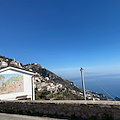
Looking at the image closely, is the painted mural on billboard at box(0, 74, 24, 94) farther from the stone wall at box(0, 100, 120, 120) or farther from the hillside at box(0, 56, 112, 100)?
the stone wall at box(0, 100, 120, 120)

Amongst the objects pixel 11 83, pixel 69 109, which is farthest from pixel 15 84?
pixel 69 109

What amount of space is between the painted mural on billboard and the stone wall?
634 cm

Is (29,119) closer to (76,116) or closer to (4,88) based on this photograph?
(76,116)

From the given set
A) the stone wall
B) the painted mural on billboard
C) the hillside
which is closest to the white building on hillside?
the painted mural on billboard

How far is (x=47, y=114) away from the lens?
194 inches

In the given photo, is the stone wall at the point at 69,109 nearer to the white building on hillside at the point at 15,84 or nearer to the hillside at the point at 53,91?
the white building on hillside at the point at 15,84

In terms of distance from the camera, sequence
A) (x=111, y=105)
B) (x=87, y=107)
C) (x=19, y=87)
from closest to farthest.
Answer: (x=111, y=105) < (x=87, y=107) < (x=19, y=87)

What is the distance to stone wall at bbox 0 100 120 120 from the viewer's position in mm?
3656

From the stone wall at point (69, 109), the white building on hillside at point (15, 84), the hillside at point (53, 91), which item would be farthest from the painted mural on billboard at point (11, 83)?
the stone wall at point (69, 109)

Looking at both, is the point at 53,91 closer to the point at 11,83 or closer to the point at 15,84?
the point at 15,84

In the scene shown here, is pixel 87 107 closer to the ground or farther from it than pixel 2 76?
closer to the ground

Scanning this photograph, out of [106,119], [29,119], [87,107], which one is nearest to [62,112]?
[87,107]

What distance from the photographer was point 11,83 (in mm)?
12328

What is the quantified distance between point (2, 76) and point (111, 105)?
12.6 meters
